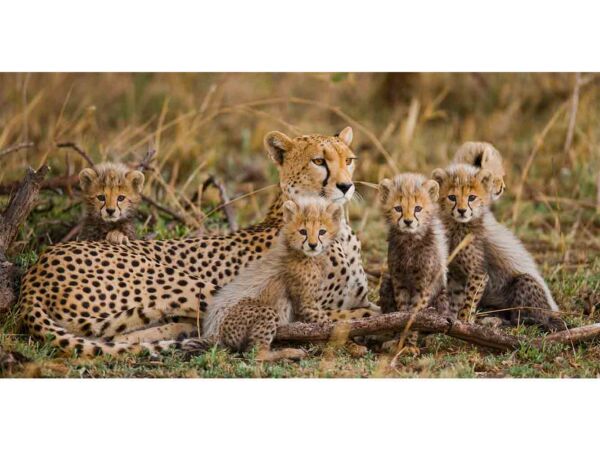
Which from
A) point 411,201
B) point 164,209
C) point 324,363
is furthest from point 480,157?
point 164,209

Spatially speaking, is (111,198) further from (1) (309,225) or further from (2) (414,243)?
(2) (414,243)

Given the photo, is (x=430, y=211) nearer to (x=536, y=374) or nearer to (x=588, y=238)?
(x=536, y=374)

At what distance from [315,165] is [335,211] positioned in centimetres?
32

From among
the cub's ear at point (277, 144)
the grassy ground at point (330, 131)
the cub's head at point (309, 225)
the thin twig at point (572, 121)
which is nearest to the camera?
the grassy ground at point (330, 131)

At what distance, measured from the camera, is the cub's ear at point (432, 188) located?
5301 mm

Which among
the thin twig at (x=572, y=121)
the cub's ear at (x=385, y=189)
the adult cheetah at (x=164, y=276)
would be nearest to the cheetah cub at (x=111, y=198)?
the adult cheetah at (x=164, y=276)

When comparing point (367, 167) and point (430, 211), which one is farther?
point (367, 167)

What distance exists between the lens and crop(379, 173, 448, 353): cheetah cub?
5.29 metres

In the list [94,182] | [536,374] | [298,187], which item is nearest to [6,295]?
[94,182]

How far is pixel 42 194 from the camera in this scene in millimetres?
6973

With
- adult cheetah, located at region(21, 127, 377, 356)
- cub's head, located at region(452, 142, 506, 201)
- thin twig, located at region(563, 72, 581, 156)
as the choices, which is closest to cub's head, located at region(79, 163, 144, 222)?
adult cheetah, located at region(21, 127, 377, 356)

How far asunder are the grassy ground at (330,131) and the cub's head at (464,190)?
661 mm

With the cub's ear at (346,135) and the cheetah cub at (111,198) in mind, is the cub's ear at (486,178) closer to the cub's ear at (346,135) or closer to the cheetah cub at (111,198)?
the cub's ear at (346,135)

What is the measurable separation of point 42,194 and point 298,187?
6.87 feet
